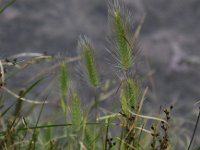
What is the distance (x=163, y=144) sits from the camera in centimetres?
126

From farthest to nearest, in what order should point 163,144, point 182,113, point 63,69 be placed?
point 182,113, point 63,69, point 163,144

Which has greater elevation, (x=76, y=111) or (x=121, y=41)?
(x=121, y=41)

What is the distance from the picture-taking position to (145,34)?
2.95 meters

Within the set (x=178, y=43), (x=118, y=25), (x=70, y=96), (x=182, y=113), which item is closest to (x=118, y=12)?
(x=118, y=25)

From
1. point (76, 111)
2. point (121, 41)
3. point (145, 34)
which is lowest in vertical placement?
point (76, 111)

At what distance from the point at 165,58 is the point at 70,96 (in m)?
1.64

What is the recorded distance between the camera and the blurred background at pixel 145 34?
9.16 feet

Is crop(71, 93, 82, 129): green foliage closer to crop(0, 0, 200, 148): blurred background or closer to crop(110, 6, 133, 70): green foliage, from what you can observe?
crop(110, 6, 133, 70): green foliage

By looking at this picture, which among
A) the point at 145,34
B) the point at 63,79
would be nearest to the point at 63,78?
the point at 63,79

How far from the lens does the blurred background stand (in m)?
2.79

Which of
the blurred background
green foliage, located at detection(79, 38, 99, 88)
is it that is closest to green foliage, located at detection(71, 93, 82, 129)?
green foliage, located at detection(79, 38, 99, 88)

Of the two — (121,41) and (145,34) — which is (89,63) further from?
(145,34)

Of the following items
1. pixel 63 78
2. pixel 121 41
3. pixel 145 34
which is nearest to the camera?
pixel 121 41

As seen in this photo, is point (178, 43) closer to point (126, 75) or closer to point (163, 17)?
point (163, 17)
